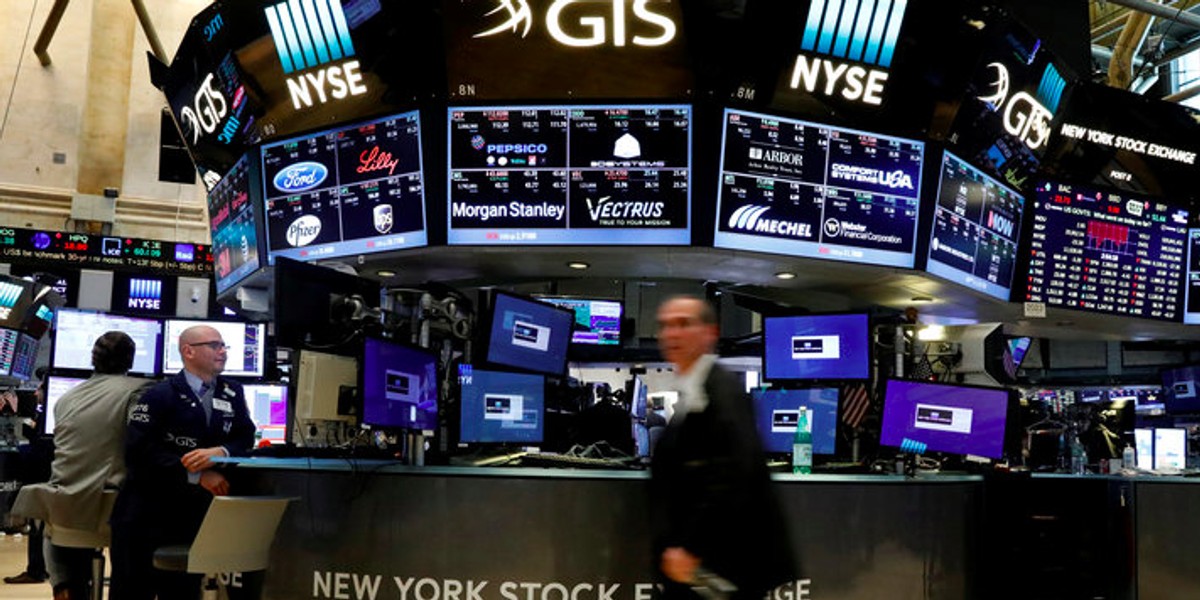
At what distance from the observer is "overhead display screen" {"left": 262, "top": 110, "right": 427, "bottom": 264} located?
5746 millimetres

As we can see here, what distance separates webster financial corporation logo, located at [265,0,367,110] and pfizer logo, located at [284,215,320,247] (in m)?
0.68

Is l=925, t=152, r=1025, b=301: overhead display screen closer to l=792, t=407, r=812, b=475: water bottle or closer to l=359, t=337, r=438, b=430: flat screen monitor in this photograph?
l=792, t=407, r=812, b=475: water bottle

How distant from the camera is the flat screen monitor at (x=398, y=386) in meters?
3.97

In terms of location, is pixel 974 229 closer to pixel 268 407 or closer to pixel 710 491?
pixel 710 491

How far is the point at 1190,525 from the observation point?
242 inches

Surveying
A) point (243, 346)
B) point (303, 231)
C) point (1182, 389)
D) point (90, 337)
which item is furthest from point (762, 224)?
point (1182, 389)

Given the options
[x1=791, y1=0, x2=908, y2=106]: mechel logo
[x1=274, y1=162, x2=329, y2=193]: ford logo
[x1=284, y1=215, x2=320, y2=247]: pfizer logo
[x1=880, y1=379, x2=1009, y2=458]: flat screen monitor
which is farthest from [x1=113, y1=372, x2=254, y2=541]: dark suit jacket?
[x1=791, y1=0, x2=908, y2=106]: mechel logo

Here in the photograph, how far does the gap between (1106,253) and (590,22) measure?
15.4ft

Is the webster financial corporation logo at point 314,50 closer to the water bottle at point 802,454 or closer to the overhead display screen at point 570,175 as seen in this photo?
the overhead display screen at point 570,175

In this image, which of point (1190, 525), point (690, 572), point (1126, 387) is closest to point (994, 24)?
point (1190, 525)

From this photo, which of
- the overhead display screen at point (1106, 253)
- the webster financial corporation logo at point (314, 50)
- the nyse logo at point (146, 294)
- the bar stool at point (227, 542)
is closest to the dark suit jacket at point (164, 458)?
the bar stool at point (227, 542)

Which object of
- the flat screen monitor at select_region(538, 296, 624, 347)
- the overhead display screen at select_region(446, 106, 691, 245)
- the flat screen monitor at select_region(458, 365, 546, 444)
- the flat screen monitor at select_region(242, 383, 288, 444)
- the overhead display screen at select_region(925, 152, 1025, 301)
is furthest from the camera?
the flat screen monitor at select_region(242, 383, 288, 444)

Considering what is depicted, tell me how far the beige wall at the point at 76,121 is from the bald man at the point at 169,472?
33.2 ft

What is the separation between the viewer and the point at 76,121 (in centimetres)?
1311
